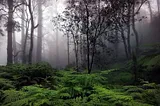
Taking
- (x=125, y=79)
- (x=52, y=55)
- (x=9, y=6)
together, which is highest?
(x=9, y=6)

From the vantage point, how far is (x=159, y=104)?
2463mm

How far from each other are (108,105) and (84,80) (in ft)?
4.56

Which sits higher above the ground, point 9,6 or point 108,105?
point 9,6

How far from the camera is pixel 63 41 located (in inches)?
1705

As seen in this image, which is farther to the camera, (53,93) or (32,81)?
(32,81)

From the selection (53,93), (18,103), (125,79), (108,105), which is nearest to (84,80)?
(53,93)

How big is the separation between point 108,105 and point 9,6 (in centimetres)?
1447

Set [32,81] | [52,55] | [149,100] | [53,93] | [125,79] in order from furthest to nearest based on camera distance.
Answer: [52,55] → [125,79] → [32,81] → [53,93] → [149,100]

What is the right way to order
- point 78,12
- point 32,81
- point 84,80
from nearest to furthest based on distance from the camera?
point 84,80
point 32,81
point 78,12

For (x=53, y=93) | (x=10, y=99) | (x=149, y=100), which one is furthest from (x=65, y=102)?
(x=149, y=100)

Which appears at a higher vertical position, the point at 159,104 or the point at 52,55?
the point at 52,55

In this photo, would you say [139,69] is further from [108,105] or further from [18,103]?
[18,103]

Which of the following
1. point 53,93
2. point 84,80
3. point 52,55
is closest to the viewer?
point 53,93

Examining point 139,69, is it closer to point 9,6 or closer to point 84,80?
point 84,80
